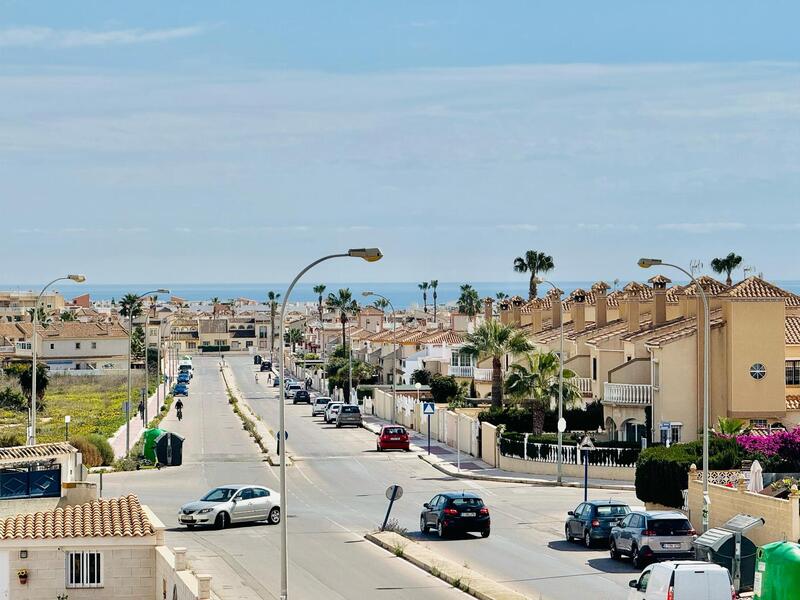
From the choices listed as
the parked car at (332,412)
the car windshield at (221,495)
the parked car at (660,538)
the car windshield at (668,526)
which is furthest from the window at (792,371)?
the parked car at (332,412)

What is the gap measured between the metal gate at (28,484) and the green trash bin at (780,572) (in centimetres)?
1509

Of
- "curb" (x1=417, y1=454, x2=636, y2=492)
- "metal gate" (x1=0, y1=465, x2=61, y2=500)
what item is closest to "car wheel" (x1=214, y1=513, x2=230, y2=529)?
"metal gate" (x1=0, y1=465, x2=61, y2=500)

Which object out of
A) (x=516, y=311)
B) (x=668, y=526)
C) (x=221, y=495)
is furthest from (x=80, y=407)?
(x=668, y=526)

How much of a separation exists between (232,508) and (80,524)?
12909mm

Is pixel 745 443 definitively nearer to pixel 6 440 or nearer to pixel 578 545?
pixel 578 545

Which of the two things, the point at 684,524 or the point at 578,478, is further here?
the point at 578,478

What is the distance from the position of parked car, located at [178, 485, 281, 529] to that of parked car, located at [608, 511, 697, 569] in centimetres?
1157

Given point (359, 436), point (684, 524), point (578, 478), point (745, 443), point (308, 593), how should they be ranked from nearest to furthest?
1. point (308, 593)
2. point (684, 524)
3. point (745, 443)
4. point (578, 478)
5. point (359, 436)

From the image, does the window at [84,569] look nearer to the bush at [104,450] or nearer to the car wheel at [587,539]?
the car wheel at [587,539]

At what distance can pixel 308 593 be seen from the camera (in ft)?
92.6

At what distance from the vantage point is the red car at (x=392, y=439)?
6438cm

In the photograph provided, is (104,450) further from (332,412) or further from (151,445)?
(332,412)

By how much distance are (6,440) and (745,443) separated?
30375 mm

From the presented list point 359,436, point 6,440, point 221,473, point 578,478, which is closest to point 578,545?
point 578,478
